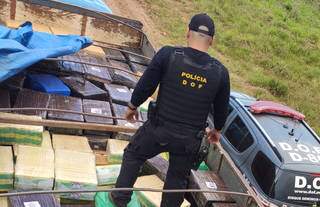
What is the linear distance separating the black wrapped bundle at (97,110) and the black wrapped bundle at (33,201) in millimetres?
1463

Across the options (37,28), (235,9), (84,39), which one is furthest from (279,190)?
(235,9)

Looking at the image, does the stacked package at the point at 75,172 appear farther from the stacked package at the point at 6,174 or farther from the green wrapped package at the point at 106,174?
the stacked package at the point at 6,174

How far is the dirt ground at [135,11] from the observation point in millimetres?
14898

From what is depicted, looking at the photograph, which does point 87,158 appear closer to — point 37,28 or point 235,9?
point 37,28

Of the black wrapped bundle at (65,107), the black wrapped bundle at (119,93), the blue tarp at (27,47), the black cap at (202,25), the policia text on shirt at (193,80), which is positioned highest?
the black cap at (202,25)

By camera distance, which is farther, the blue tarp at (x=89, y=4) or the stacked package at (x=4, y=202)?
the blue tarp at (x=89, y=4)

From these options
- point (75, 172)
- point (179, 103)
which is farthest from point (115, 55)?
point (179, 103)

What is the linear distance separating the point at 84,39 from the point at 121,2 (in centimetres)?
1027

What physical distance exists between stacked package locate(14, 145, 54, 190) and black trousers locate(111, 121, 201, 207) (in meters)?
0.64

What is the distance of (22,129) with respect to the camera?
470 cm

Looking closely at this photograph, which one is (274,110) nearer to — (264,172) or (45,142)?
(264,172)

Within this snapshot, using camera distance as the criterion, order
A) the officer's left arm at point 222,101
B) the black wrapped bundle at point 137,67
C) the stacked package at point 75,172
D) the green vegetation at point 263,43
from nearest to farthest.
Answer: the officer's left arm at point 222,101
the stacked package at point 75,172
the black wrapped bundle at point 137,67
the green vegetation at point 263,43

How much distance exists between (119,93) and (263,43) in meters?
10.5

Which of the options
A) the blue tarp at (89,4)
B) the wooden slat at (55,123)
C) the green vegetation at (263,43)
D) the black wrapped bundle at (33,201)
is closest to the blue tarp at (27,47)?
the wooden slat at (55,123)
